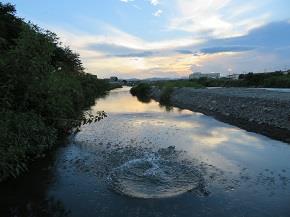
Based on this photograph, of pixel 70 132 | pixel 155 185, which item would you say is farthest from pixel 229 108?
pixel 155 185

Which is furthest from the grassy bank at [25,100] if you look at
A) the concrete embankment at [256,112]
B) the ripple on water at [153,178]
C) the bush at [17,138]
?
the concrete embankment at [256,112]

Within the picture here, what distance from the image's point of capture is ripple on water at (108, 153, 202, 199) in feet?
39.1

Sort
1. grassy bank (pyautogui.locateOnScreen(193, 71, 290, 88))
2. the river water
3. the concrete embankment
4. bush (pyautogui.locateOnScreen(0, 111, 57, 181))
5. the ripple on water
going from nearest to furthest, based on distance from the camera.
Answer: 1. bush (pyautogui.locateOnScreen(0, 111, 57, 181))
2. the river water
3. the ripple on water
4. the concrete embankment
5. grassy bank (pyautogui.locateOnScreen(193, 71, 290, 88))

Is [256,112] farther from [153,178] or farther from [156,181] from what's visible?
[156,181]

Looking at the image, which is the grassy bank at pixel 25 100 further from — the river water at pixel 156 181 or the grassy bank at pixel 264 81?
the grassy bank at pixel 264 81

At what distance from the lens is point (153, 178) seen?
13.1 meters

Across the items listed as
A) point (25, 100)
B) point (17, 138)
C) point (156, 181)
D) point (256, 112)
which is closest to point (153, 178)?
point (156, 181)

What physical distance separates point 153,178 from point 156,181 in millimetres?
262

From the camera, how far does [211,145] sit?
20000 millimetres

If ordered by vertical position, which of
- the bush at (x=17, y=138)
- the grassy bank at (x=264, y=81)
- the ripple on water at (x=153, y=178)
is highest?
the bush at (x=17, y=138)

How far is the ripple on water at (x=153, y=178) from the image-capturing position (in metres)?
11.9

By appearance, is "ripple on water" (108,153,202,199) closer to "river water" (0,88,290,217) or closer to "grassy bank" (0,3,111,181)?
"river water" (0,88,290,217)

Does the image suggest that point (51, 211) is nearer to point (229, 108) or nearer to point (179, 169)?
point (179, 169)

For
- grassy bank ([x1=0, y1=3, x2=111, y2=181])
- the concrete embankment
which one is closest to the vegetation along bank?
the concrete embankment
